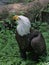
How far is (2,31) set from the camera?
7543 millimetres

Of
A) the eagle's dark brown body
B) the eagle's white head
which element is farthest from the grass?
the eagle's white head

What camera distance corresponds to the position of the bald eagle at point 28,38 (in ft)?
18.5

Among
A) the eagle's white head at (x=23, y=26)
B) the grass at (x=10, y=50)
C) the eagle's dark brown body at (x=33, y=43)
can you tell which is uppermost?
the eagle's white head at (x=23, y=26)

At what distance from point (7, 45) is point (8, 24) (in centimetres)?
123

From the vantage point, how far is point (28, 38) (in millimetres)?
5730

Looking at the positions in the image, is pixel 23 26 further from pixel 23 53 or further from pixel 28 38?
pixel 23 53

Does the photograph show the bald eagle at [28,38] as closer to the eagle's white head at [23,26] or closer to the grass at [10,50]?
the eagle's white head at [23,26]

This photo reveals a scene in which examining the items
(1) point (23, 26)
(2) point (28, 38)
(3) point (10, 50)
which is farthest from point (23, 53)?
(1) point (23, 26)

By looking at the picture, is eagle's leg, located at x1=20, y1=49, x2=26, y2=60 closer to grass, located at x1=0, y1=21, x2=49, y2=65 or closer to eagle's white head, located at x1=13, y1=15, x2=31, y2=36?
grass, located at x1=0, y1=21, x2=49, y2=65

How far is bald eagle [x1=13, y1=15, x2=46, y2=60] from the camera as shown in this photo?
5.64 m

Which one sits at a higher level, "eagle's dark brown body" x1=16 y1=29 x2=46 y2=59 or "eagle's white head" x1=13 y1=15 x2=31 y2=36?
"eagle's white head" x1=13 y1=15 x2=31 y2=36

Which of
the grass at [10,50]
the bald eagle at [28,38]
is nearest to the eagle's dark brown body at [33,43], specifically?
the bald eagle at [28,38]

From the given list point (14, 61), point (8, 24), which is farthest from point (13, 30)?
point (14, 61)

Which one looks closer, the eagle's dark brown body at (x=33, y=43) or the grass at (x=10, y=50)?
the eagle's dark brown body at (x=33, y=43)
